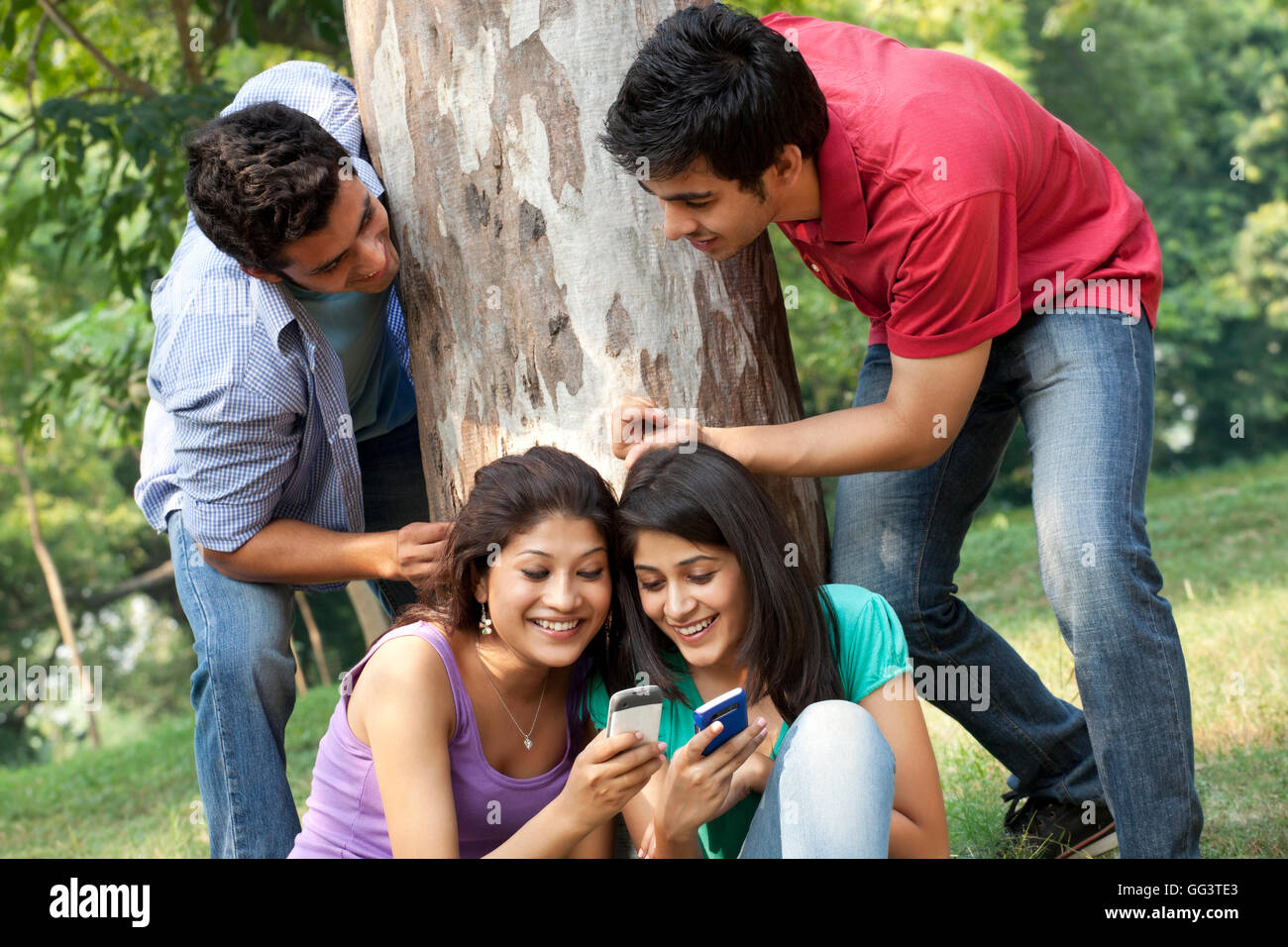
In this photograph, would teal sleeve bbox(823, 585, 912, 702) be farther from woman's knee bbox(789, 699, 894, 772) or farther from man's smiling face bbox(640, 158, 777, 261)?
man's smiling face bbox(640, 158, 777, 261)

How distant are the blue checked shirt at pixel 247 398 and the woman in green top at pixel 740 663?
0.87m

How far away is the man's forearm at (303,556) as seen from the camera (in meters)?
2.90

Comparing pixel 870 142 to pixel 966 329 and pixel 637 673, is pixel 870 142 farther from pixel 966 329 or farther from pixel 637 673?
pixel 637 673

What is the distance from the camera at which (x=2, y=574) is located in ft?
62.9

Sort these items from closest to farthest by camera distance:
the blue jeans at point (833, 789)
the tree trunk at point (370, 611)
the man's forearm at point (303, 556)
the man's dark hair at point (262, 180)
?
1. the blue jeans at point (833, 789)
2. the man's dark hair at point (262, 180)
3. the man's forearm at point (303, 556)
4. the tree trunk at point (370, 611)

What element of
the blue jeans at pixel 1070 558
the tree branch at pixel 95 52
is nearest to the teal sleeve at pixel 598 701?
the blue jeans at pixel 1070 558

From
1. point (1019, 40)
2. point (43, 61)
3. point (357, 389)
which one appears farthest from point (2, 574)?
point (357, 389)

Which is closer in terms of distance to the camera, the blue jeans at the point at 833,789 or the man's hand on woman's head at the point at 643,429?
the blue jeans at the point at 833,789

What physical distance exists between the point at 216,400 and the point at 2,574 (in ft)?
61.5

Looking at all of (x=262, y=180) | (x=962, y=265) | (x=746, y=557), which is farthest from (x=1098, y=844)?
(x=262, y=180)

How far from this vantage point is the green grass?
3.85 metres

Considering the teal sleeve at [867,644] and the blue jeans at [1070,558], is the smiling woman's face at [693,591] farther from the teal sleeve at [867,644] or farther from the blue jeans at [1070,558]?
the blue jeans at [1070,558]

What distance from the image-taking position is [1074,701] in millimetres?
4781

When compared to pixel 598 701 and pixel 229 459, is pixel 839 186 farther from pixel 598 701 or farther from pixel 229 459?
pixel 229 459
